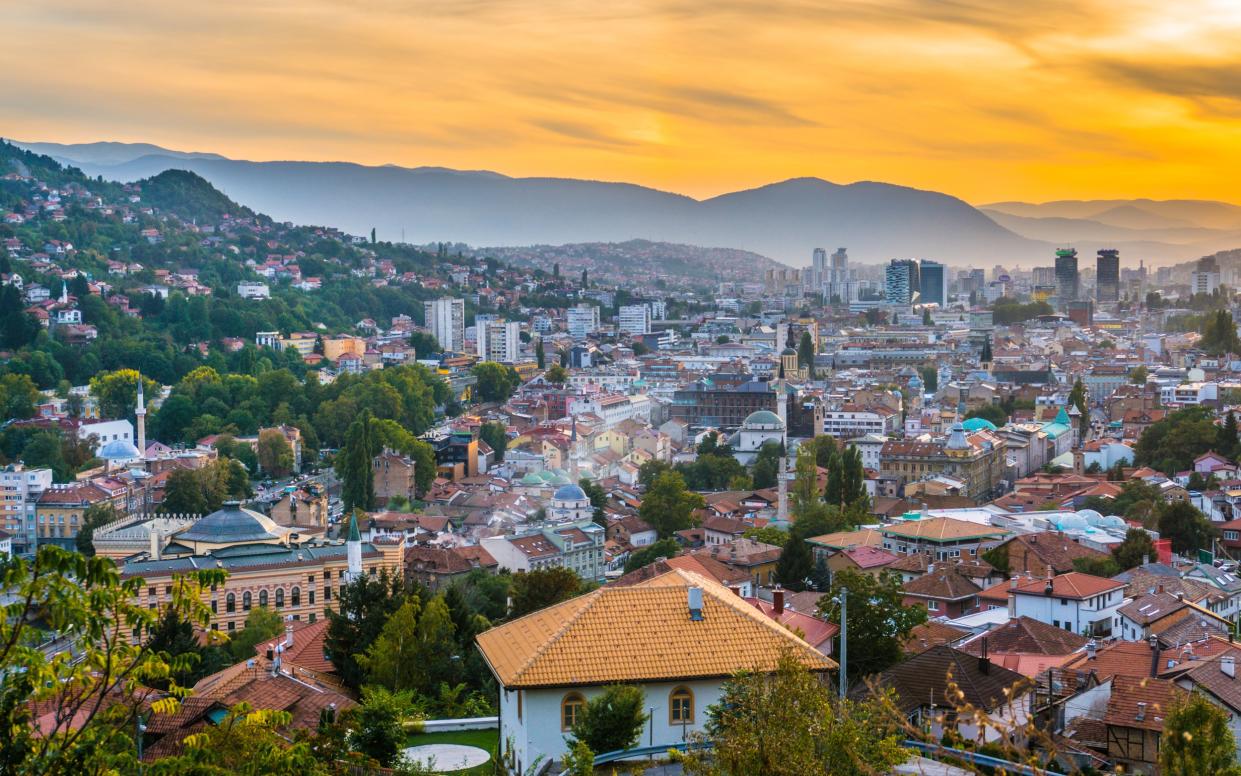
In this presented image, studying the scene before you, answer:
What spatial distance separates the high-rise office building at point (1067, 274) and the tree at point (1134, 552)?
100247 mm

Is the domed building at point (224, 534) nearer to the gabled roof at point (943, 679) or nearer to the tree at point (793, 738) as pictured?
the gabled roof at point (943, 679)

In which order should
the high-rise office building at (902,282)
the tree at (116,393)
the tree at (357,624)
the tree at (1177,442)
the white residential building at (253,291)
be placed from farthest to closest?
the high-rise office building at (902,282), the white residential building at (253,291), the tree at (116,393), the tree at (1177,442), the tree at (357,624)

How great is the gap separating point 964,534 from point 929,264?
107807 millimetres

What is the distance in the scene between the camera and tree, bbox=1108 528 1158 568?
19516 millimetres

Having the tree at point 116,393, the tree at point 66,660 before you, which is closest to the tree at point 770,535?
the tree at point 66,660

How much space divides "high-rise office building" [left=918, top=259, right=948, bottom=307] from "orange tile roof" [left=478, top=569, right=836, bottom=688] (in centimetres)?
11934

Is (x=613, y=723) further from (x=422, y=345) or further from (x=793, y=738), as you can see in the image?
(x=422, y=345)

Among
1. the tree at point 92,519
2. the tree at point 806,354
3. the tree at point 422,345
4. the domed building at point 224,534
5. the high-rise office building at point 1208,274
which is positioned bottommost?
the tree at point 92,519

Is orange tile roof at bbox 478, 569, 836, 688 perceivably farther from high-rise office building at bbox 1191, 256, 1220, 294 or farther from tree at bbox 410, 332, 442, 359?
high-rise office building at bbox 1191, 256, 1220, 294

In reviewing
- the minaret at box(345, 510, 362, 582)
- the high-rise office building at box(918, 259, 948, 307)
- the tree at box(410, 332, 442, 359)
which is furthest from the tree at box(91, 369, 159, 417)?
the high-rise office building at box(918, 259, 948, 307)

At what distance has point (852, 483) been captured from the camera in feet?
90.4

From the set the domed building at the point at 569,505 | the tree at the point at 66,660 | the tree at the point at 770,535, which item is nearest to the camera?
the tree at the point at 66,660

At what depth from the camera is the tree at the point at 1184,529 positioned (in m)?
22.9

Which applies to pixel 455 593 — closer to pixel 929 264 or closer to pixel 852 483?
pixel 852 483
